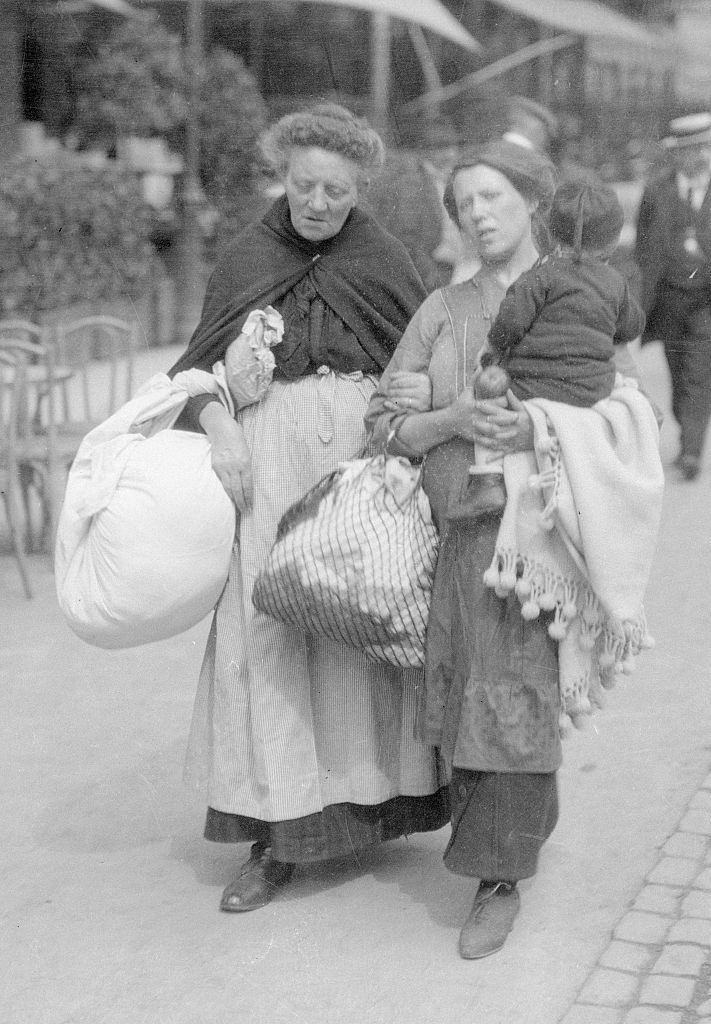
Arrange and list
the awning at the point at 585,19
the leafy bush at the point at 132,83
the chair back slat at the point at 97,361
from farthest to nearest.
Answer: the awning at the point at 585,19, the leafy bush at the point at 132,83, the chair back slat at the point at 97,361

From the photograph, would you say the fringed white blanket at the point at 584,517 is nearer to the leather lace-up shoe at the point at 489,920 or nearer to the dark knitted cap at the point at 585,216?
the dark knitted cap at the point at 585,216

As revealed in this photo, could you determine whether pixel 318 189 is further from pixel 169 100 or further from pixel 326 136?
pixel 169 100

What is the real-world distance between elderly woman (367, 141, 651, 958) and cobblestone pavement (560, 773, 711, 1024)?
295 mm

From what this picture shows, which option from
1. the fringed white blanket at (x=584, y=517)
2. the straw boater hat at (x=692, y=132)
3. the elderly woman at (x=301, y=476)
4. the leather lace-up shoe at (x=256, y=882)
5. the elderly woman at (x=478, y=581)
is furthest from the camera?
the straw boater hat at (x=692, y=132)

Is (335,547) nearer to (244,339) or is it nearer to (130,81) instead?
(244,339)

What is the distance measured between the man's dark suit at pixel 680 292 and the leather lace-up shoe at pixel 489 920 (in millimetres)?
5429

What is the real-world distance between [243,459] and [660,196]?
18.2ft

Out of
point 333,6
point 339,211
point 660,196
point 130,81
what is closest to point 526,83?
point 333,6

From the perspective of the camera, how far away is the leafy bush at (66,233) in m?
9.55

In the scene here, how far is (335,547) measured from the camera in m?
2.90

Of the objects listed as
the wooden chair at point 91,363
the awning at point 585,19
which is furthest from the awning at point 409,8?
the wooden chair at point 91,363

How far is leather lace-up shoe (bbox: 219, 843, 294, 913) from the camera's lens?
333cm

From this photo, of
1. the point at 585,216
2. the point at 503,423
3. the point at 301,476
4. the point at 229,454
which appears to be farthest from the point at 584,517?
the point at 229,454

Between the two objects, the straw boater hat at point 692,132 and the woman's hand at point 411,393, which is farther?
the straw boater hat at point 692,132
